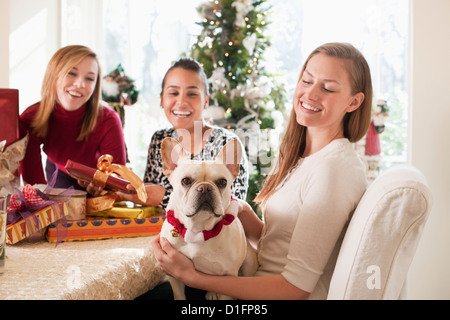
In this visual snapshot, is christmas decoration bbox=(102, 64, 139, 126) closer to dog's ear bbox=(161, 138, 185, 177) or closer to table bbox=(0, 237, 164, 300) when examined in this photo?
table bbox=(0, 237, 164, 300)

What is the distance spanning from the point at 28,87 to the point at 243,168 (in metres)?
2.42

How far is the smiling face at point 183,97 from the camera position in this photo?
6.00 ft

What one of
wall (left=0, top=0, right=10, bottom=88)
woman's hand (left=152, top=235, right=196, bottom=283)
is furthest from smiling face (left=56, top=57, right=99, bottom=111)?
wall (left=0, top=0, right=10, bottom=88)

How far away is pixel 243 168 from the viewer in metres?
1.74

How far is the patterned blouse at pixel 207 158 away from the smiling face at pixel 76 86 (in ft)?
1.21

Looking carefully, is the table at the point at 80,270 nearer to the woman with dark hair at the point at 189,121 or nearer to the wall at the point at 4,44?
the woman with dark hair at the point at 189,121

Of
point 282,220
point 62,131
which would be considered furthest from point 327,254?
point 62,131

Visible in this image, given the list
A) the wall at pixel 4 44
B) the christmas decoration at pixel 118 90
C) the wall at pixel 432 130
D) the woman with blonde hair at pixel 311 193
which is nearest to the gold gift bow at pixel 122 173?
the woman with blonde hair at pixel 311 193

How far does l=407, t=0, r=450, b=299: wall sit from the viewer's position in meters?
3.24

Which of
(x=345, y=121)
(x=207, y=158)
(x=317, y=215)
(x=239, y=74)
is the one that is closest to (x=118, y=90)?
(x=239, y=74)

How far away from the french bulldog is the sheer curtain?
2895mm

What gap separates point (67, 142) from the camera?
1951mm
